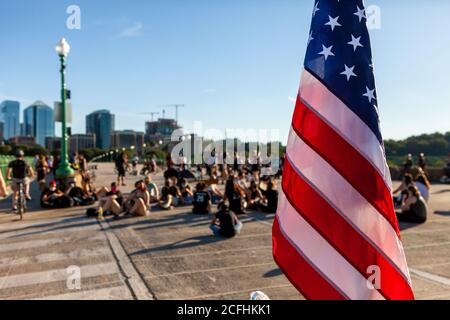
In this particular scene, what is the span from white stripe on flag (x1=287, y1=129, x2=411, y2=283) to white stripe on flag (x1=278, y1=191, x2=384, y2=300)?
244mm

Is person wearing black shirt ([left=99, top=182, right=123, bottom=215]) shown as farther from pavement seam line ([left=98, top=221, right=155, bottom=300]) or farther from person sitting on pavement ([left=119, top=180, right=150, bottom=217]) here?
pavement seam line ([left=98, top=221, right=155, bottom=300])

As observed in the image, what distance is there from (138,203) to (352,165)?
9311 mm

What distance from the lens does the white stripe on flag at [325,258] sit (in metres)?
2.54

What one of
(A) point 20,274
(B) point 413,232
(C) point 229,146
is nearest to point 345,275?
(A) point 20,274

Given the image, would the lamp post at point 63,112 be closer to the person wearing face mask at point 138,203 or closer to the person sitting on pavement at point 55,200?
the person sitting on pavement at point 55,200

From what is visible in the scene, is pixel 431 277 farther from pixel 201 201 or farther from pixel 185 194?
pixel 185 194

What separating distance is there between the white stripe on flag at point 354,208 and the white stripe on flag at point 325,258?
24cm

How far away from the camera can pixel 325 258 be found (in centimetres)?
263

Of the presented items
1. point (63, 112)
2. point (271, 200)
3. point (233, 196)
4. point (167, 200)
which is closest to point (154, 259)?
point (233, 196)

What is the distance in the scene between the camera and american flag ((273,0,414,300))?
8.46 ft

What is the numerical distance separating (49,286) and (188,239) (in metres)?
3.41

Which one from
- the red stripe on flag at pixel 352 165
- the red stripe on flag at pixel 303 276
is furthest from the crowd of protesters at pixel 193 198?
the red stripe on flag at pixel 352 165

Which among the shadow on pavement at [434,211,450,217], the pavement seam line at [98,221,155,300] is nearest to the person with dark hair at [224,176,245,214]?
the pavement seam line at [98,221,155,300]
